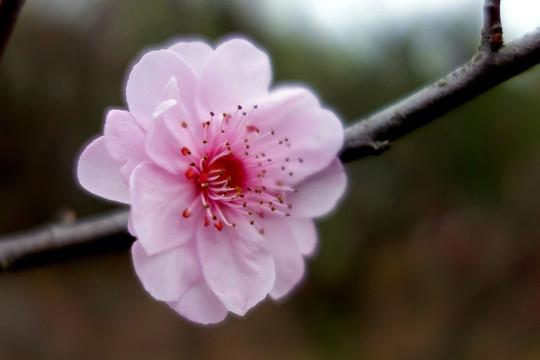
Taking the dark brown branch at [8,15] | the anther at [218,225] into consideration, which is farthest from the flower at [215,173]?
the dark brown branch at [8,15]

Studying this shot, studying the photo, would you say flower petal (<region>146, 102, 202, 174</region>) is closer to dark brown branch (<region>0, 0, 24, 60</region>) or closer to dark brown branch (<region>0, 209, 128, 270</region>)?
dark brown branch (<region>0, 0, 24, 60</region>)

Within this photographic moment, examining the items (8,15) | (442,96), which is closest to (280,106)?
(442,96)

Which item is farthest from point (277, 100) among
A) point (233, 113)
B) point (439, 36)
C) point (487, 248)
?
point (487, 248)

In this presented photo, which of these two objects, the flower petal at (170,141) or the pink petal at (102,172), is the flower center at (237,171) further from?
the pink petal at (102,172)

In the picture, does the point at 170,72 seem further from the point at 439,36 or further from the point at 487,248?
the point at 487,248

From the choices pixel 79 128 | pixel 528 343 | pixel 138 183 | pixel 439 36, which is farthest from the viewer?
pixel 79 128

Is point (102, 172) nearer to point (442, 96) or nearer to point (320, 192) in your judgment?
point (320, 192)
